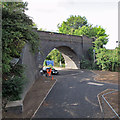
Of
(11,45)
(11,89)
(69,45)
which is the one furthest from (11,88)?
(69,45)

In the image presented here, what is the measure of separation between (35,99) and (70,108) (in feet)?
9.67

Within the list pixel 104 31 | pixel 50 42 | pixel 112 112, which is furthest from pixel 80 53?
pixel 112 112

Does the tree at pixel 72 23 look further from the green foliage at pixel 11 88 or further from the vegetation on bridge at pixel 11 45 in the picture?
the green foliage at pixel 11 88

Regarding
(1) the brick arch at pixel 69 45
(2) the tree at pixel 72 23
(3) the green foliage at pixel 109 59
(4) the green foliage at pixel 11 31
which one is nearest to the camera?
(4) the green foliage at pixel 11 31

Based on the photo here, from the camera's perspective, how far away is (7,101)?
20.0ft

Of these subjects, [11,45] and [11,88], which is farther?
[11,45]

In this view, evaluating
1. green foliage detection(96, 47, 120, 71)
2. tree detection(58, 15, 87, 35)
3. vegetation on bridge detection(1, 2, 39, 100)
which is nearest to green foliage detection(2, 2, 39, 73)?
vegetation on bridge detection(1, 2, 39, 100)

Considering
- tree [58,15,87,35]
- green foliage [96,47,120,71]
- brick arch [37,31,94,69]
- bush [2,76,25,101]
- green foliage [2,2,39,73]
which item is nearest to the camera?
bush [2,76,25,101]

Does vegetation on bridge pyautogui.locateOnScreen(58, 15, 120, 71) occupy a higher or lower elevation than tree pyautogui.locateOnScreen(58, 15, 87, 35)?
lower

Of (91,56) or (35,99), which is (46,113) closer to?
(35,99)

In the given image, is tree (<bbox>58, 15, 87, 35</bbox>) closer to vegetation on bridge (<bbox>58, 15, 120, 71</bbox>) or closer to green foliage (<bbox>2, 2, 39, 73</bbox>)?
vegetation on bridge (<bbox>58, 15, 120, 71</bbox>)

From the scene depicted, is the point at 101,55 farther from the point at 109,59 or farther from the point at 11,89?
the point at 11,89


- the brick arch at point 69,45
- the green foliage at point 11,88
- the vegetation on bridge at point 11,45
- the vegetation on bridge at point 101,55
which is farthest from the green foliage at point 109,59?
the green foliage at point 11,88

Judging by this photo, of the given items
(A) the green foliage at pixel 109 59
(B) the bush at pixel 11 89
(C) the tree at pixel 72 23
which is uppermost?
(C) the tree at pixel 72 23
